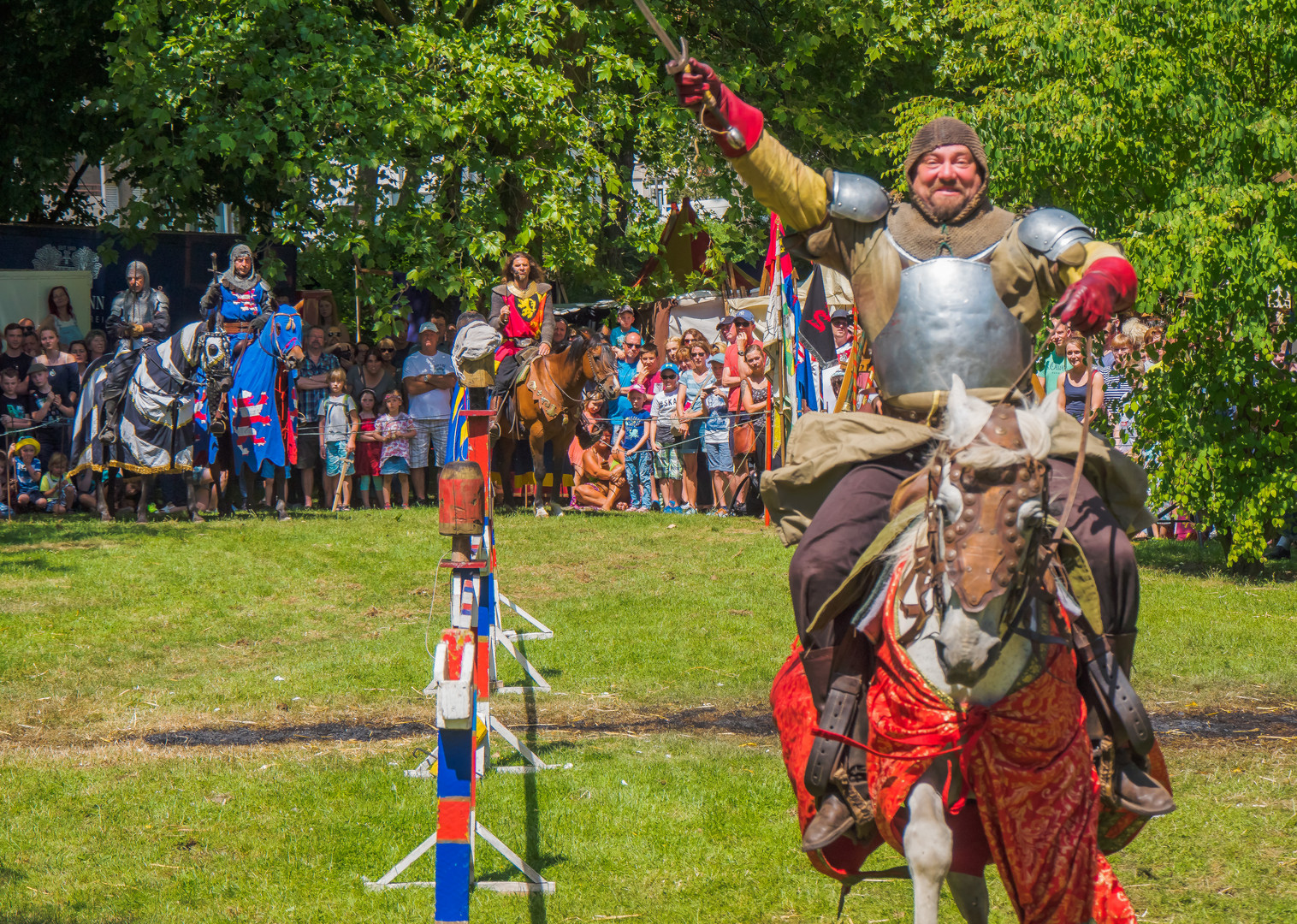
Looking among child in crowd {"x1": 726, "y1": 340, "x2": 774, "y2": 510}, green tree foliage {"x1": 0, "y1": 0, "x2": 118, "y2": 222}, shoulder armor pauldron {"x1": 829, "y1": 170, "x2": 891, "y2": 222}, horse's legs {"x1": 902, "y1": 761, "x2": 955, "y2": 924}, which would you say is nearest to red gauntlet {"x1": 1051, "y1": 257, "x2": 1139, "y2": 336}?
shoulder armor pauldron {"x1": 829, "y1": 170, "x2": 891, "y2": 222}

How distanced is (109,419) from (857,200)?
1181cm

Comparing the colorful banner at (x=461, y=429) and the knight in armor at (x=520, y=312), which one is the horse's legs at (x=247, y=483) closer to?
the knight in armor at (x=520, y=312)

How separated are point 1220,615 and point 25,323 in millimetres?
13333

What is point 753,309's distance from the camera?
19297 mm

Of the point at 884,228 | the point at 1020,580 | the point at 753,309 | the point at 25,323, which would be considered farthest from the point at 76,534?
the point at 1020,580

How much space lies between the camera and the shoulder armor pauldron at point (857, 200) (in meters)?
4.77

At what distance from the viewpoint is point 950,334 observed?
4492 millimetres

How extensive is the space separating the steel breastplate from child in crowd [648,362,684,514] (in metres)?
11.8

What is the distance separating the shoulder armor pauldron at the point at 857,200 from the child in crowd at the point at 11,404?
43.6 ft

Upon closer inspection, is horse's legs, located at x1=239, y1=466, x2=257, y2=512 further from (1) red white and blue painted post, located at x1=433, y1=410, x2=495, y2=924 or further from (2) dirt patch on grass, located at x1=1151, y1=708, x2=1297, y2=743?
(2) dirt patch on grass, located at x1=1151, y1=708, x2=1297, y2=743

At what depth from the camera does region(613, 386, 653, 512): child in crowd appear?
16953 mm

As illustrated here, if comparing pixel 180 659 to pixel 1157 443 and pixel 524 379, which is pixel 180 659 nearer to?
pixel 524 379

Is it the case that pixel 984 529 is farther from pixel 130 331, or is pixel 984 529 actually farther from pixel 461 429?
pixel 130 331

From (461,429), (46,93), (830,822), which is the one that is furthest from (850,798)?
(46,93)
